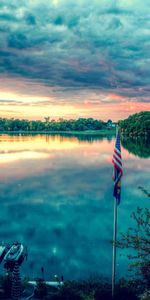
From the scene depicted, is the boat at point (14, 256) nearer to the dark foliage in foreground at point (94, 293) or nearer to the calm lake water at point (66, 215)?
the calm lake water at point (66, 215)

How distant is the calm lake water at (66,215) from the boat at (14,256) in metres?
0.87

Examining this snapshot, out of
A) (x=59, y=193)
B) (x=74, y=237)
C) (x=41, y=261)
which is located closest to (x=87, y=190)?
(x=59, y=193)

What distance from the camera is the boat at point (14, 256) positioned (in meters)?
29.5

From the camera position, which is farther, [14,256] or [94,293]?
[14,256]

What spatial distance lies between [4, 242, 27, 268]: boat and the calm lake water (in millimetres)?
866

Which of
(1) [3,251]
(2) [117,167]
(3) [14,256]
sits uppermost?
(2) [117,167]

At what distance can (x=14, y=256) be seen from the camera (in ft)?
98.4

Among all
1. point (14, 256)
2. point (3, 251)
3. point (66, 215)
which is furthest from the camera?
point (66, 215)

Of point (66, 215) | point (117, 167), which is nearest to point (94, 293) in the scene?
point (117, 167)

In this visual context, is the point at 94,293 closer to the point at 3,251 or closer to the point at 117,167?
the point at 117,167

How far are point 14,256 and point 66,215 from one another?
19.1 meters

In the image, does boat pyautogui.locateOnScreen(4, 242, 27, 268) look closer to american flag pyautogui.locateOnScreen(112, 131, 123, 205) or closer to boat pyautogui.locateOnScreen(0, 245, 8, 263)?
boat pyautogui.locateOnScreen(0, 245, 8, 263)

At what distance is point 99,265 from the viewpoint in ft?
104

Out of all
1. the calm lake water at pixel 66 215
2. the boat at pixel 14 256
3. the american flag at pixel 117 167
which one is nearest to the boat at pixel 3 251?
the boat at pixel 14 256
